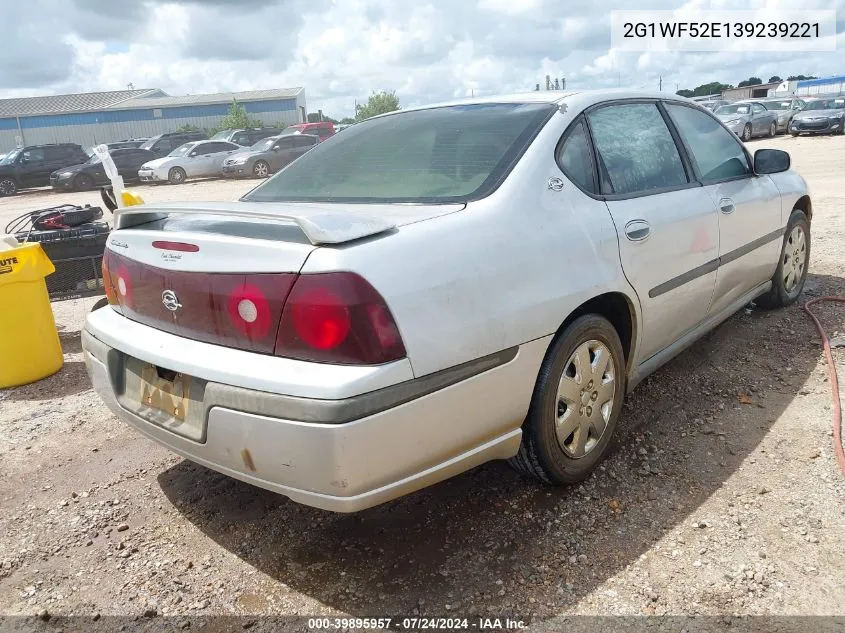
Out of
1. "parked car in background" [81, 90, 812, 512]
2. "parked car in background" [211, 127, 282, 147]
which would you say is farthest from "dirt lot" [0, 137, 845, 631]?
"parked car in background" [211, 127, 282, 147]

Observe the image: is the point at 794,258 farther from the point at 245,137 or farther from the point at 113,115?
the point at 113,115

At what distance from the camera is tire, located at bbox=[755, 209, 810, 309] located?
15.3 feet

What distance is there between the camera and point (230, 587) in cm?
235

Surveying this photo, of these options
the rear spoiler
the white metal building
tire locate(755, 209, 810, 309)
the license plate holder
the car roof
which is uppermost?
the white metal building

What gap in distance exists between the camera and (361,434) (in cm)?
193

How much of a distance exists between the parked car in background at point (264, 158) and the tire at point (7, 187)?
263 inches

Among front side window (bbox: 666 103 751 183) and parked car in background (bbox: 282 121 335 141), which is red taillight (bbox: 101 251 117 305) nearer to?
front side window (bbox: 666 103 751 183)

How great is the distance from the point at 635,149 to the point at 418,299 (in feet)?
5.61

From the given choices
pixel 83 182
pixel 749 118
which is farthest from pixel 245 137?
pixel 749 118

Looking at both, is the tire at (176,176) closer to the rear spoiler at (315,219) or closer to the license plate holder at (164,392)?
the rear spoiler at (315,219)

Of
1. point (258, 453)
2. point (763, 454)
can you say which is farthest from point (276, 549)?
point (763, 454)

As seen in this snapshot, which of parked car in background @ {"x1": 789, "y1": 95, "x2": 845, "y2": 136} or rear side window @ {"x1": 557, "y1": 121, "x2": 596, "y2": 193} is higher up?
rear side window @ {"x1": 557, "y1": 121, "x2": 596, "y2": 193}

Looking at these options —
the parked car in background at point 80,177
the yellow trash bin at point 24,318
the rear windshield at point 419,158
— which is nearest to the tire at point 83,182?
the parked car in background at point 80,177

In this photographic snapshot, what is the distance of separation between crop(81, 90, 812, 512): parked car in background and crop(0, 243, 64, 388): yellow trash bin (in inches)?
76.2
